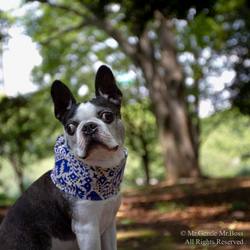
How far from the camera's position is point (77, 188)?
2518 millimetres

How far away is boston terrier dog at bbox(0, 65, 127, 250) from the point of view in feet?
7.99

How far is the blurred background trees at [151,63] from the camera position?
6816 mm

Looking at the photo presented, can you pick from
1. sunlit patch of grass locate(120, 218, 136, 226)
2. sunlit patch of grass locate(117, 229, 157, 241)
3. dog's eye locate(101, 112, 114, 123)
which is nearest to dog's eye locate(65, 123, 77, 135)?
dog's eye locate(101, 112, 114, 123)

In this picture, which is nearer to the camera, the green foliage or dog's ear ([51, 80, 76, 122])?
dog's ear ([51, 80, 76, 122])

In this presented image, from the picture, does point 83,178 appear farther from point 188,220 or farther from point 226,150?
point 226,150

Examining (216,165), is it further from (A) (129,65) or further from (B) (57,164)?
(B) (57,164)

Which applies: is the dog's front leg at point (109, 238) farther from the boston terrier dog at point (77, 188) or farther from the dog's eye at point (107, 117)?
the dog's eye at point (107, 117)

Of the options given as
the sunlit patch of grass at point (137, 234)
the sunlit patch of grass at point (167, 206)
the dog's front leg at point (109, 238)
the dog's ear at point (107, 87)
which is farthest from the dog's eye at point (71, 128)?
the sunlit patch of grass at point (167, 206)

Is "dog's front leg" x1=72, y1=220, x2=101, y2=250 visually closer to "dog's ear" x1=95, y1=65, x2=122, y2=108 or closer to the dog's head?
the dog's head

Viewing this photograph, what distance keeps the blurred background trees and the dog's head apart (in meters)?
2.60

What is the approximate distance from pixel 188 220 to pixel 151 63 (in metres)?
7.68

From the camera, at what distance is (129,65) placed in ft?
70.0

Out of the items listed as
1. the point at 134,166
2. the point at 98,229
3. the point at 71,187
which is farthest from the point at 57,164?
the point at 134,166

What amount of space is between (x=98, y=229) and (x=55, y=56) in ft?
51.6
